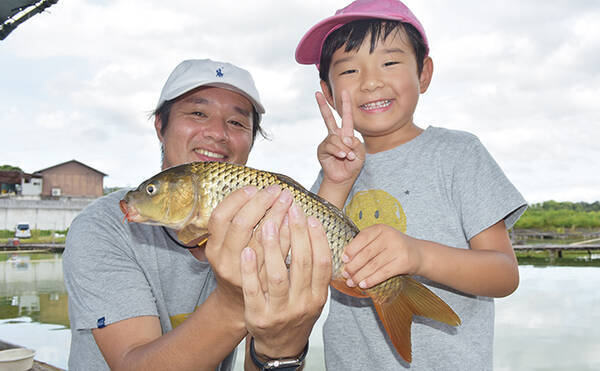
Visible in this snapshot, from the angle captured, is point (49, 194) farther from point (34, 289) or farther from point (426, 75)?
point (426, 75)

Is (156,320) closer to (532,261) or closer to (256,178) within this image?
(256,178)

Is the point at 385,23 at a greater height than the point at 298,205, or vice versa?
the point at 385,23

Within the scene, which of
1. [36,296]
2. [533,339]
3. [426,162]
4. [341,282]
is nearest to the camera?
[341,282]

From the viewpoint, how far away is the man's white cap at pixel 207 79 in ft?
8.77

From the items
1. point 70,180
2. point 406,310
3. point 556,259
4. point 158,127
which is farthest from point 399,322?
point 70,180

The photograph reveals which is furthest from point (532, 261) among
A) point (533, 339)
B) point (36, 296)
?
point (36, 296)

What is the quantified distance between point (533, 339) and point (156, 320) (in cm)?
2020

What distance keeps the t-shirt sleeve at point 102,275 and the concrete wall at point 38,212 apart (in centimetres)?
3926

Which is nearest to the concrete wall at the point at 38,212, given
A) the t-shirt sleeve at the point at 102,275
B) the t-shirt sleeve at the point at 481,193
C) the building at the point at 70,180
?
the building at the point at 70,180

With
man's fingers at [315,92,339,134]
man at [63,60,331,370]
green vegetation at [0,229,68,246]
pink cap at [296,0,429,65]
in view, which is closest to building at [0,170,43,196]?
green vegetation at [0,229,68,246]

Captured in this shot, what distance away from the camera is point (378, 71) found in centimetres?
243

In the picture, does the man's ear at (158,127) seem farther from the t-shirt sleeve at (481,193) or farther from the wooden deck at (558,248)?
the wooden deck at (558,248)

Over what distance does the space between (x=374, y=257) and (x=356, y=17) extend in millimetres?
1508

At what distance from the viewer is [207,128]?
8.88ft
